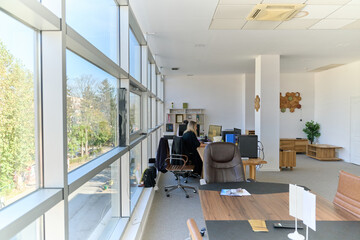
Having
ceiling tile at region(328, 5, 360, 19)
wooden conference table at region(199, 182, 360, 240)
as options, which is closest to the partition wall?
wooden conference table at region(199, 182, 360, 240)

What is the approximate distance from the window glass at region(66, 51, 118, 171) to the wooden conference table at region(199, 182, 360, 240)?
1.05 m

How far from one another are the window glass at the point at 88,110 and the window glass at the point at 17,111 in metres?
0.34

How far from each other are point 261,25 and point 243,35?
A: 601 mm

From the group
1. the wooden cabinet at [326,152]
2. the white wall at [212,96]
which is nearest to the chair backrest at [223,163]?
the wooden cabinet at [326,152]

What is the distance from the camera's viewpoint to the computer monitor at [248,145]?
13.5 feet

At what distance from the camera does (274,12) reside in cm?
338

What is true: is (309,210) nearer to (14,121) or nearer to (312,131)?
(14,121)

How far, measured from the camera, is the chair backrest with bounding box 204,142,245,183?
2771 millimetres

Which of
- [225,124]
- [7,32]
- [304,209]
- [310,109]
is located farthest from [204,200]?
[310,109]

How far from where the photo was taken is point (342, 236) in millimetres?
1405

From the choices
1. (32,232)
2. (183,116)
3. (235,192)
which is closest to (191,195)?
(235,192)

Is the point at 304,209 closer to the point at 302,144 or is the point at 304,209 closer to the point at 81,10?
the point at 81,10

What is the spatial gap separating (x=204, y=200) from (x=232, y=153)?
969 mm

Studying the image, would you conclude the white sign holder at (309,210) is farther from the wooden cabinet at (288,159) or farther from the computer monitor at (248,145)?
the wooden cabinet at (288,159)
